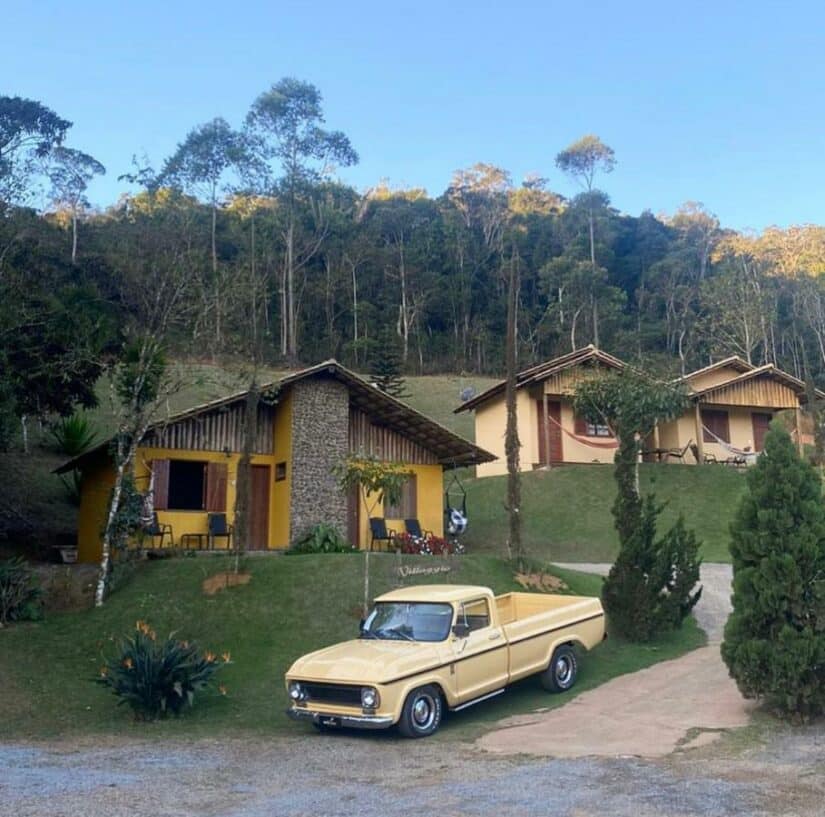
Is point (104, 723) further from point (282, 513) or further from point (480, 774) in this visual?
point (282, 513)

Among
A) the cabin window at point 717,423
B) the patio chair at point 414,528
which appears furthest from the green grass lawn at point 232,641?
the cabin window at point 717,423

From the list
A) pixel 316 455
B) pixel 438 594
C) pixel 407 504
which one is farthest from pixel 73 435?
pixel 438 594

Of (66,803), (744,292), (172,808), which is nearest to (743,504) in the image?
(172,808)

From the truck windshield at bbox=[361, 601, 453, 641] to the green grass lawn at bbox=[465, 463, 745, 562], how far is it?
12.6m

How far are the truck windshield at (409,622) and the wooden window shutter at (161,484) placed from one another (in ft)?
35.7

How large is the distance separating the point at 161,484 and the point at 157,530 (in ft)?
4.58

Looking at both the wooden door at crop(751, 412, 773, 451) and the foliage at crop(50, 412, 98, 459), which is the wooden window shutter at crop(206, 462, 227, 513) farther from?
the wooden door at crop(751, 412, 773, 451)

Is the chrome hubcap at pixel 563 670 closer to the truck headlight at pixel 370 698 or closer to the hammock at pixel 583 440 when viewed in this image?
the truck headlight at pixel 370 698

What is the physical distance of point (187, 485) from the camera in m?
21.0

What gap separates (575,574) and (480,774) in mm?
10547

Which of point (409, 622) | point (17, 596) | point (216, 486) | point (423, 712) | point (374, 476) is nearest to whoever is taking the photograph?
point (423, 712)

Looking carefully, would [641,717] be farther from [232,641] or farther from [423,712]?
[232,641]

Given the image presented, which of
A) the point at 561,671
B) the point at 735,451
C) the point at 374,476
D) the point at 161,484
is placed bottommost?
the point at 561,671

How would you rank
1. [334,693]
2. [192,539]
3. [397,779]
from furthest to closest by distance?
[192,539]
[334,693]
[397,779]
